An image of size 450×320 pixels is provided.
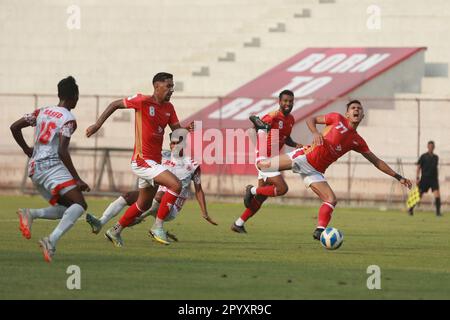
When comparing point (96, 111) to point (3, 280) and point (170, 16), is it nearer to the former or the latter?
point (170, 16)

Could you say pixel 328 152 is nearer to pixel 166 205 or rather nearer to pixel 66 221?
pixel 166 205

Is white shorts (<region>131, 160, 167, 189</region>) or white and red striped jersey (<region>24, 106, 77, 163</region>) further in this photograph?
white shorts (<region>131, 160, 167, 189</region>)

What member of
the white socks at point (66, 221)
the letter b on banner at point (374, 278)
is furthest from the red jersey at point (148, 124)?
the letter b on banner at point (374, 278)

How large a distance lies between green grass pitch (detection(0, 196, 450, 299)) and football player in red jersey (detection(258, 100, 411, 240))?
78 cm

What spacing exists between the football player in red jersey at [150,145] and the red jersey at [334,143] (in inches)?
91.0

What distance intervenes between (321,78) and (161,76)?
1986cm

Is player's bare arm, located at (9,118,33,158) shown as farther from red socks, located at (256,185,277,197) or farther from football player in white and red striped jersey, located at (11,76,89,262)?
red socks, located at (256,185,277,197)

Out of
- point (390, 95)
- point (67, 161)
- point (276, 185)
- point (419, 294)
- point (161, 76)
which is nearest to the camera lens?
point (419, 294)

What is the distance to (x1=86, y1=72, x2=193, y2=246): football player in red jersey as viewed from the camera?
56.3 feet

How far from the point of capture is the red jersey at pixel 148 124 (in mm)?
17344

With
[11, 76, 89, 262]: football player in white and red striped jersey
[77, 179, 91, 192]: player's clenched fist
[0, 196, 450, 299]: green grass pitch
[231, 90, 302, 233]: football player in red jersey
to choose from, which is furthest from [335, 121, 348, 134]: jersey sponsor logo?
[77, 179, 91, 192]: player's clenched fist

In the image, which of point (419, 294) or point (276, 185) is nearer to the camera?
point (419, 294)

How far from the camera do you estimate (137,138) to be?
57.3 feet

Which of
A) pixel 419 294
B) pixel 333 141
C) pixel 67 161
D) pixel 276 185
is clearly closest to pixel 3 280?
pixel 67 161
